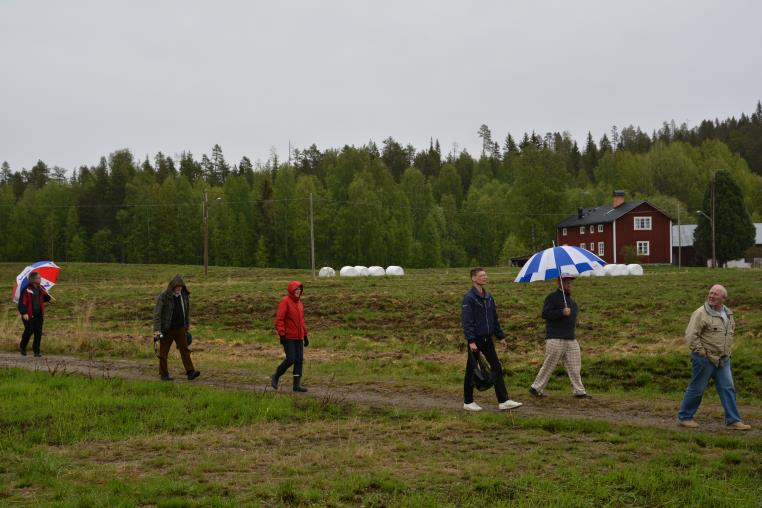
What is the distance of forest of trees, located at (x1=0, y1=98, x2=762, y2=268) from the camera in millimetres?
94875

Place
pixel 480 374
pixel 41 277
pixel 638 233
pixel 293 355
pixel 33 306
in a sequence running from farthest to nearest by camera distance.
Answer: pixel 638 233, pixel 41 277, pixel 33 306, pixel 293 355, pixel 480 374

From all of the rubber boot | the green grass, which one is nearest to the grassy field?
the green grass

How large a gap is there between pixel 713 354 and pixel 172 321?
8846mm

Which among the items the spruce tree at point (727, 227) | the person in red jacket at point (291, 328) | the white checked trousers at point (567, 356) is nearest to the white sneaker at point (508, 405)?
the white checked trousers at point (567, 356)

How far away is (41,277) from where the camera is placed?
18422 mm

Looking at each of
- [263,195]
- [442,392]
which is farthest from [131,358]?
[263,195]

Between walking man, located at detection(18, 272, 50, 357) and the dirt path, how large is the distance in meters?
2.00

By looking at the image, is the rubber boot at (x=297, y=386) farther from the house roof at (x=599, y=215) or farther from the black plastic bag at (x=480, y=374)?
the house roof at (x=599, y=215)

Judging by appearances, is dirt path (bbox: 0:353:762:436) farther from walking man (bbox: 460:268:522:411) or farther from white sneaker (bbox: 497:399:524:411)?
walking man (bbox: 460:268:522:411)

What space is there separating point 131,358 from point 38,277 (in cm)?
278

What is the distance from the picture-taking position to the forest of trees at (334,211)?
3735 inches

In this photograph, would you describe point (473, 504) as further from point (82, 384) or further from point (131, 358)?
point (131, 358)

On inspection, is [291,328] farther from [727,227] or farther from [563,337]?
[727,227]

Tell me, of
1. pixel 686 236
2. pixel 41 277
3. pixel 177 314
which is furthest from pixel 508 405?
pixel 686 236
